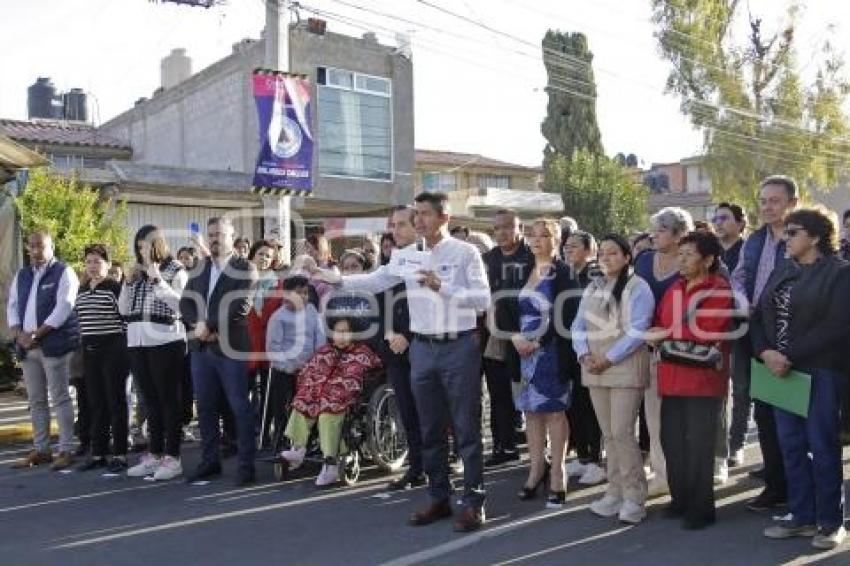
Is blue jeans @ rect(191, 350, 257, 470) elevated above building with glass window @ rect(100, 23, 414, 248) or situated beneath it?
situated beneath

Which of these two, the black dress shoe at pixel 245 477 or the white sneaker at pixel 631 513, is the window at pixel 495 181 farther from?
the white sneaker at pixel 631 513

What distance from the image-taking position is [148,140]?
93.0ft

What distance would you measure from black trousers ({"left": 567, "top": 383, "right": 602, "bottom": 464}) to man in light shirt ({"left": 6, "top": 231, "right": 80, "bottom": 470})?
4.53 meters

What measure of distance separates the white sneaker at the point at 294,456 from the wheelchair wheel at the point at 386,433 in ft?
1.87

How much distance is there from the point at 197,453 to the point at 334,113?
1636cm

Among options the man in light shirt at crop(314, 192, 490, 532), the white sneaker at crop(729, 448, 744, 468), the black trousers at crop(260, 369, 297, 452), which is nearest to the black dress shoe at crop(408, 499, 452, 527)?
the man in light shirt at crop(314, 192, 490, 532)

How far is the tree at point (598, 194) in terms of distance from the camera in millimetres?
42594

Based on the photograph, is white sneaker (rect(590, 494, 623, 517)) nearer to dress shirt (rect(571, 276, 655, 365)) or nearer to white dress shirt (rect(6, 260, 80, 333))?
dress shirt (rect(571, 276, 655, 365))

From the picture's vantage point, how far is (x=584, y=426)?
25.0ft

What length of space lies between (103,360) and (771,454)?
565 cm

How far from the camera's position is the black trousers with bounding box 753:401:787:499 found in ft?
20.8

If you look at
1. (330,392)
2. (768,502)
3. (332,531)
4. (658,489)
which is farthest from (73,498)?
(768,502)

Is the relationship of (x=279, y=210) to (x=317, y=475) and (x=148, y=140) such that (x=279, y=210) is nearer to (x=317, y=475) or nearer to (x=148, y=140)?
(x=317, y=475)

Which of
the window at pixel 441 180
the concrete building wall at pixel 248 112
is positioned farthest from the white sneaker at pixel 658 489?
the window at pixel 441 180
